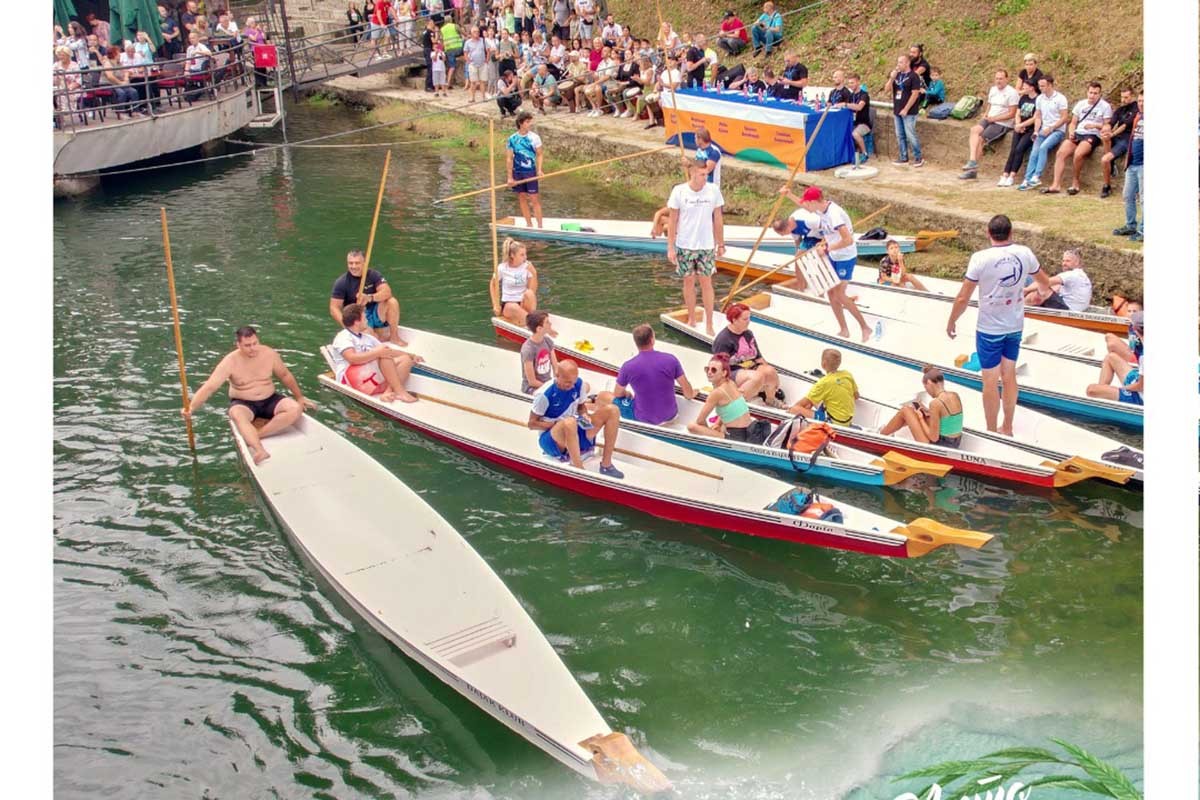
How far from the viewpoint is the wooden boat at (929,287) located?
12953 mm

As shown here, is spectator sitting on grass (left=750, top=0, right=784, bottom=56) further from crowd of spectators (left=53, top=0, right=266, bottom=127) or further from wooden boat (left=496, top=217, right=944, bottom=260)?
crowd of spectators (left=53, top=0, right=266, bottom=127)

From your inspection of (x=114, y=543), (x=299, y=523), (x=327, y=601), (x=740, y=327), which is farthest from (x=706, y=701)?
(x=114, y=543)

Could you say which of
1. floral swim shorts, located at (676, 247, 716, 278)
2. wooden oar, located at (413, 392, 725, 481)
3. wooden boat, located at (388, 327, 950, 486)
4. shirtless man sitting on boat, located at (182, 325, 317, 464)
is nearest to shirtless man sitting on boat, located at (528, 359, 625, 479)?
wooden oar, located at (413, 392, 725, 481)

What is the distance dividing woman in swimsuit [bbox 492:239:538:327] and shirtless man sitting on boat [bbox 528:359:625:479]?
330 centimetres

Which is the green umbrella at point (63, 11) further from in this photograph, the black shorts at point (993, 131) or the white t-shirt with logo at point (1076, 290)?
the white t-shirt with logo at point (1076, 290)

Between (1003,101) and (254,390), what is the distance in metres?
12.6

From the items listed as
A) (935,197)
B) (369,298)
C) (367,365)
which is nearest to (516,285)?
(369,298)

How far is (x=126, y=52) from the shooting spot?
25.8 metres

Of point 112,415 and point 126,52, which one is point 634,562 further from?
point 126,52

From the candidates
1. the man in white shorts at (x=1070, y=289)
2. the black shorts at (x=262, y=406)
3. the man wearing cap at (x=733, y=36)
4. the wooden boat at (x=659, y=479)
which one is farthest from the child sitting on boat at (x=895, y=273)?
the man wearing cap at (x=733, y=36)

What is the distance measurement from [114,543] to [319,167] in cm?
1627

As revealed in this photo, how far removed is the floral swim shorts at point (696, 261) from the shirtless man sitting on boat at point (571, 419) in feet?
11.0

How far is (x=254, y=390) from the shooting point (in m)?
11.0

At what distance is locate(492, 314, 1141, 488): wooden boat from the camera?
9.98 m
